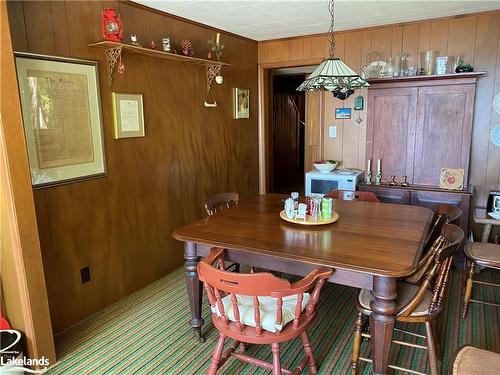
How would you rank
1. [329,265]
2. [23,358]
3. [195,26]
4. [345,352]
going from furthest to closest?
[195,26] → [345,352] → [23,358] → [329,265]

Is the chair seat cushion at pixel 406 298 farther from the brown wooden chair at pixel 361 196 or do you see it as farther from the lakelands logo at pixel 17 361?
the lakelands logo at pixel 17 361

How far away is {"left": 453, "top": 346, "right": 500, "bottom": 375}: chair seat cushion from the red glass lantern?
2821 millimetres

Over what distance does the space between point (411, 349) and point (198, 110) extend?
2812mm

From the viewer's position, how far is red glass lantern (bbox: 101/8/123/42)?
107 inches

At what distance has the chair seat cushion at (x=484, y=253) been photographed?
267cm

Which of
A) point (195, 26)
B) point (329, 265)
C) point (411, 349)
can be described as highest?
point (195, 26)

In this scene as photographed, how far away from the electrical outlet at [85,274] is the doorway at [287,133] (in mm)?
4160

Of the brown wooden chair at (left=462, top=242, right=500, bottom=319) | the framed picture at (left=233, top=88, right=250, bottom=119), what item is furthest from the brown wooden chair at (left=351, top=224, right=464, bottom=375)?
the framed picture at (left=233, top=88, right=250, bottom=119)

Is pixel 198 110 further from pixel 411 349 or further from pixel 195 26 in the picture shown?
pixel 411 349

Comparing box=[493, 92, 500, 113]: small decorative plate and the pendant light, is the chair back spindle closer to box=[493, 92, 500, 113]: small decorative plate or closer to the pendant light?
the pendant light

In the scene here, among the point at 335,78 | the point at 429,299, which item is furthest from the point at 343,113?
the point at 429,299

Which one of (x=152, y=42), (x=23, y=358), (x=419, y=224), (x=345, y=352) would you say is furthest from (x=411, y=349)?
(x=152, y=42)

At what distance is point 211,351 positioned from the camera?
2.44 meters

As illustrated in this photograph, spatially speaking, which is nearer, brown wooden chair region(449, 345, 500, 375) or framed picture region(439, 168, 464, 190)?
brown wooden chair region(449, 345, 500, 375)
